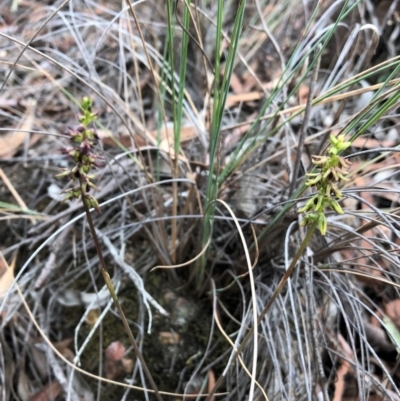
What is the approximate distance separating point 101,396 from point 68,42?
1.04 metres

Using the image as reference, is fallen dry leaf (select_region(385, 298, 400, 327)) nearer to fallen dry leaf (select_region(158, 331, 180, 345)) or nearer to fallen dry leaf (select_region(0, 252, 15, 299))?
fallen dry leaf (select_region(158, 331, 180, 345))

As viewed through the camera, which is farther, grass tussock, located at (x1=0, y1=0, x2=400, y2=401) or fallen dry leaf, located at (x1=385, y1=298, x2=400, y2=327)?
fallen dry leaf, located at (x1=385, y1=298, x2=400, y2=327)

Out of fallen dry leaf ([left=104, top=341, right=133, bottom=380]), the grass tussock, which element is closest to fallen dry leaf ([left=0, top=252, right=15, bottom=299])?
the grass tussock

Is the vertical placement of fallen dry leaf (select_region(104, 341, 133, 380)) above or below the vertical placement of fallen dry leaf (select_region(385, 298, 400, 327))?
above

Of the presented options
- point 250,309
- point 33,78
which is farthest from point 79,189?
point 33,78

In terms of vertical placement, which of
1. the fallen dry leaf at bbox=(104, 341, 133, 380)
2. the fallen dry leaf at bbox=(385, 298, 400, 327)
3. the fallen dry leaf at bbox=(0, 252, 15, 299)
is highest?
the fallen dry leaf at bbox=(0, 252, 15, 299)

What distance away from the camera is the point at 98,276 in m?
0.93

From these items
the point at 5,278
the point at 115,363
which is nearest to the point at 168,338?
the point at 115,363

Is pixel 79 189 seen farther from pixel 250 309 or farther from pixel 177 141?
pixel 250 309

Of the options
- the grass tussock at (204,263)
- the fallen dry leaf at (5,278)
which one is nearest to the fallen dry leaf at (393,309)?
the grass tussock at (204,263)

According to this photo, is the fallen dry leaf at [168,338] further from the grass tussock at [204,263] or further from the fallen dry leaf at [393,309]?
the fallen dry leaf at [393,309]

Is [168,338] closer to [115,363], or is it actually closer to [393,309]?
[115,363]

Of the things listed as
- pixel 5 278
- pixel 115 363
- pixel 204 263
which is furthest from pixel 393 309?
pixel 5 278

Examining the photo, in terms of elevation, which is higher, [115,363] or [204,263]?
[204,263]
